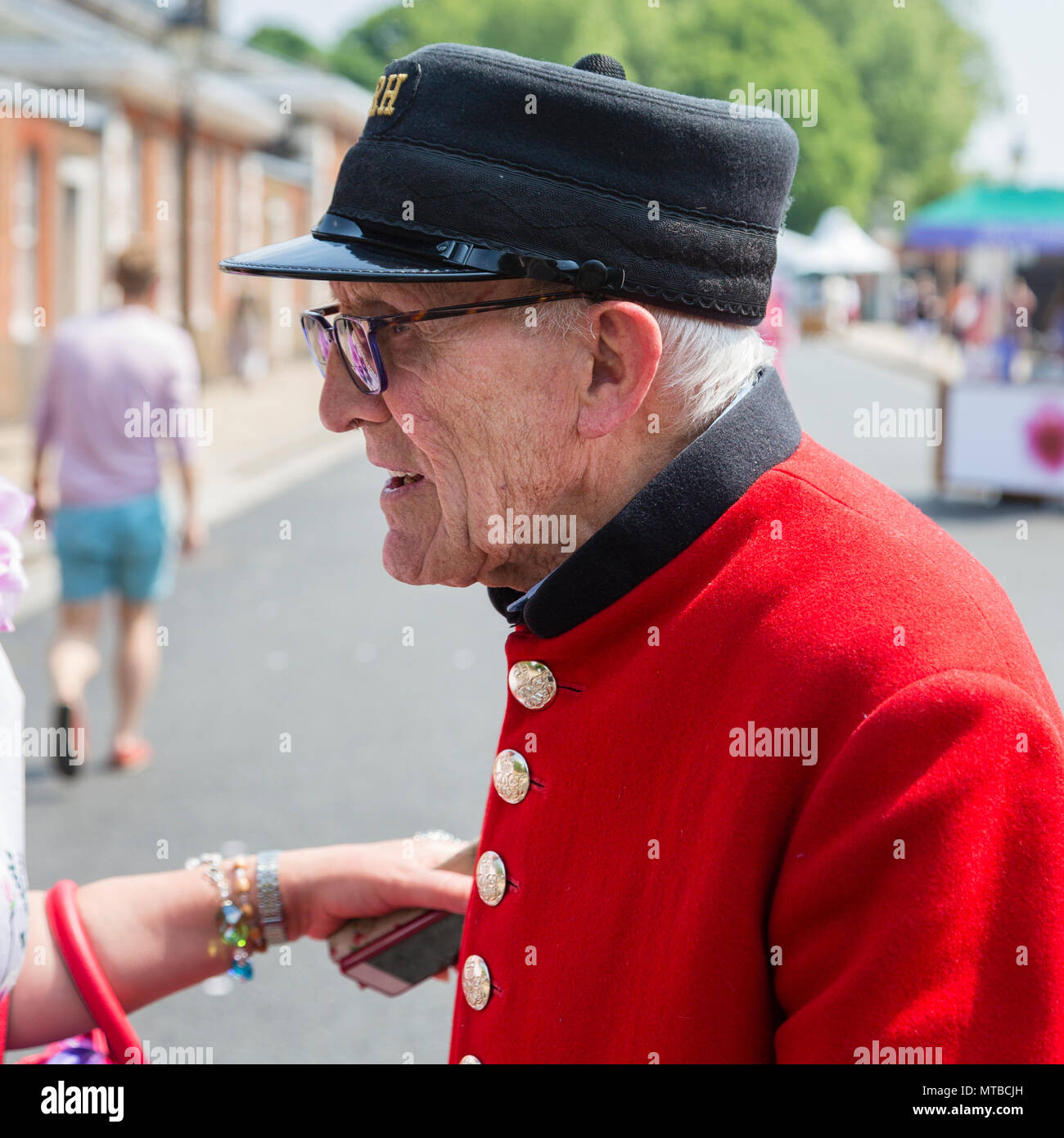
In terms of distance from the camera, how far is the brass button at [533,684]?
1488 mm

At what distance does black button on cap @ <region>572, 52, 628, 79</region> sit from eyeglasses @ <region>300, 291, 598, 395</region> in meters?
0.25

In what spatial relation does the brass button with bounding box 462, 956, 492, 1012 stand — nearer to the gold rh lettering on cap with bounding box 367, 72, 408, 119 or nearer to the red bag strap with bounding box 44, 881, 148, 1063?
the red bag strap with bounding box 44, 881, 148, 1063

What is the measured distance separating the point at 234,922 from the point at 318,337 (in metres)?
0.88

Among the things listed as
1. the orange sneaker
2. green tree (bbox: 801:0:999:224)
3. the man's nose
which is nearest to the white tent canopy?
green tree (bbox: 801:0:999:224)

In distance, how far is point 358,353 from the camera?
1.55 meters

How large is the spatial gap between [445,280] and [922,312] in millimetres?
46609

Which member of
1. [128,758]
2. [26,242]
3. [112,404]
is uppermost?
[26,242]

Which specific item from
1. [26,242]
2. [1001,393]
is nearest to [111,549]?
[1001,393]

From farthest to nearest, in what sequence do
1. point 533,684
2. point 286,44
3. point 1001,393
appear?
point 286,44, point 1001,393, point 533,684

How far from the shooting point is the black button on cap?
58.4 inches

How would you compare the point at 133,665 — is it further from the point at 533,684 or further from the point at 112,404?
the point at 533,684

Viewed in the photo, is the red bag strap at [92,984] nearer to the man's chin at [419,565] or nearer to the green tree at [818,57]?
the man's chin at [419,565]

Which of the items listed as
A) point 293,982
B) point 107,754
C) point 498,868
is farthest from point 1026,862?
point 107,754
